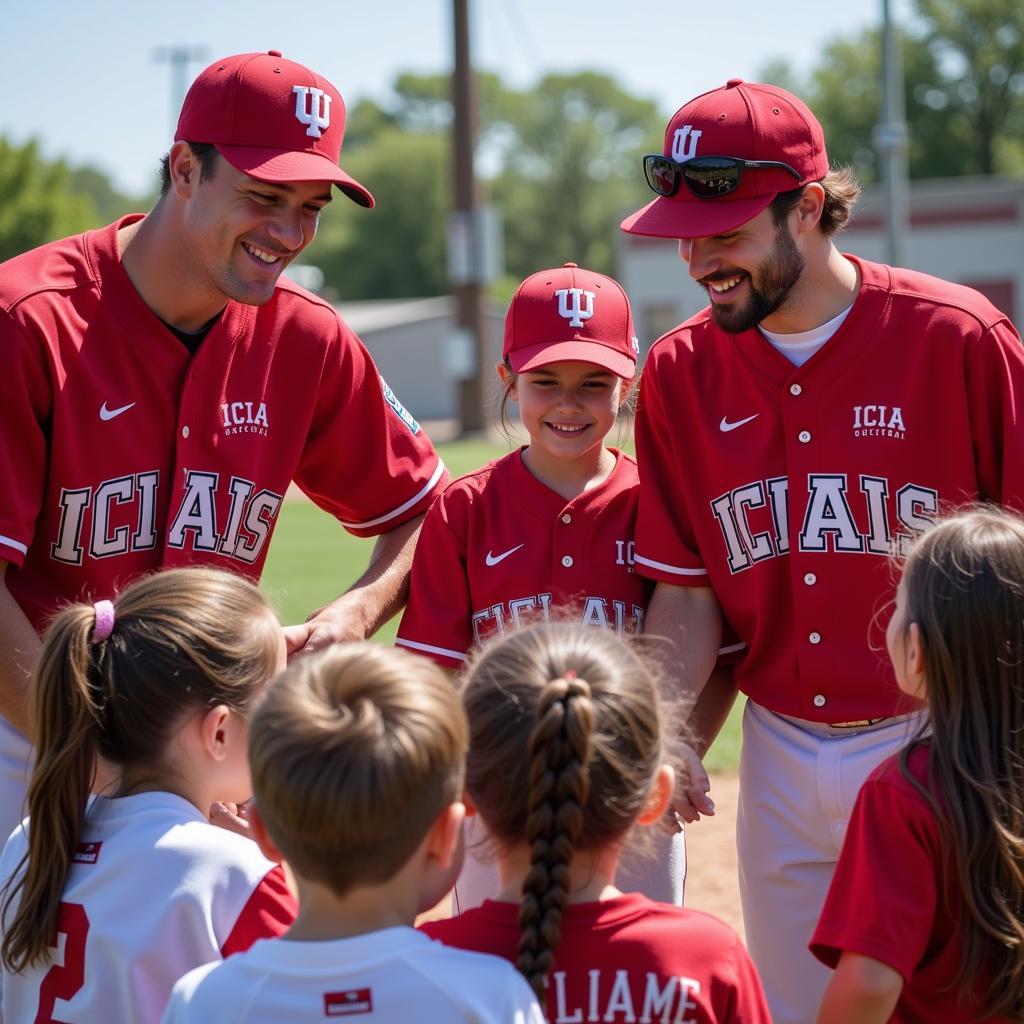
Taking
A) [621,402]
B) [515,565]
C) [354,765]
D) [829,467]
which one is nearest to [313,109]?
[621,402]

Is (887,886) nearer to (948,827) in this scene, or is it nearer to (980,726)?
(948,827)

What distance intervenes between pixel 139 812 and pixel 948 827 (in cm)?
126

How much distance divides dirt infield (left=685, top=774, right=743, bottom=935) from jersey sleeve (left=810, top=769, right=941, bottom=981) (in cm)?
275

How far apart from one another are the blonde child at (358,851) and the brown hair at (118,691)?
445mm

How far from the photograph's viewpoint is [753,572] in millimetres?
3145

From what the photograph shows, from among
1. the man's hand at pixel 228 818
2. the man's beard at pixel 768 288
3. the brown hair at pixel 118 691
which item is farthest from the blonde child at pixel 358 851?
the man's beard at pixel 768 288

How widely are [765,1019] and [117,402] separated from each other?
1.99 metres

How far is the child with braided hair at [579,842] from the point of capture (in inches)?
72.9

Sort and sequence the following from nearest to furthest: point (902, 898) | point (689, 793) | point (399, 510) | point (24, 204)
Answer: point (902, 898) < point (689, 793) < point (399, 510) < point (24, 204)

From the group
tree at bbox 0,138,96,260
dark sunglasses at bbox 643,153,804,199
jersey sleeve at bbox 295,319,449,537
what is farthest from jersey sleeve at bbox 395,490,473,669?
tree at bbox 0,138,96,260

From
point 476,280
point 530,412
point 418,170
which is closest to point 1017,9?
point 418,170

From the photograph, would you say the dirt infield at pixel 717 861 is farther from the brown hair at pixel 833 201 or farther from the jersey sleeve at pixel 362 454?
the brown hair at pixel 833 201

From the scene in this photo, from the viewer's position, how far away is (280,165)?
315 cm

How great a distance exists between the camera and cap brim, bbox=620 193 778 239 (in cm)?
304
